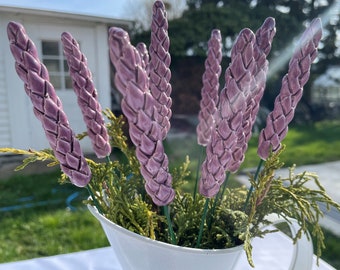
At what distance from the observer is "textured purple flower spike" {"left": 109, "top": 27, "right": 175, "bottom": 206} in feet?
0.79

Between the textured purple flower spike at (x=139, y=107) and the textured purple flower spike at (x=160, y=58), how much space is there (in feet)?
0.24

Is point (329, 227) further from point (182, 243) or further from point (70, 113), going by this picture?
point (70, 113)

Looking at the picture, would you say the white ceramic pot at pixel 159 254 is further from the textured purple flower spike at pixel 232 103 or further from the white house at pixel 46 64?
the white house at pixel 46 64

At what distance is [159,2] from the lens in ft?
1.14

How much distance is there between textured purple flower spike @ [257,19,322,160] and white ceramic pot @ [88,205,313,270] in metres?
0.12

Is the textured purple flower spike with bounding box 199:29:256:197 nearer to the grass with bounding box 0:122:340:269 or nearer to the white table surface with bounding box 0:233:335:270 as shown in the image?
the white table surface with bounding box 0:233:335:270

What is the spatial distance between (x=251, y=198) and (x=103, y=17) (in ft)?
A: 11.6

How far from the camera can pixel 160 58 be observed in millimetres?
363

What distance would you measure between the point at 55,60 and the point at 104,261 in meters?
3.32

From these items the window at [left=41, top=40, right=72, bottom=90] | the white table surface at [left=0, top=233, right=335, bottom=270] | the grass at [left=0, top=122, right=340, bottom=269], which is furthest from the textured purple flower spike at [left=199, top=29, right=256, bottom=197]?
the window at [left=41, top=40, right=72, bottom=90]

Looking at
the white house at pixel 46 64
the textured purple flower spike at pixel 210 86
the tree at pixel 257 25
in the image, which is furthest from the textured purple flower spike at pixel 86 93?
the tree at pixel 257 25

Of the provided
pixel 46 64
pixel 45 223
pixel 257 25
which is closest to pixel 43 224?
pixel 45 223

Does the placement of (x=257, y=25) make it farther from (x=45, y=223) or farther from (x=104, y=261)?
(x=104, y=261)

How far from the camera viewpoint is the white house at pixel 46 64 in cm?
344
